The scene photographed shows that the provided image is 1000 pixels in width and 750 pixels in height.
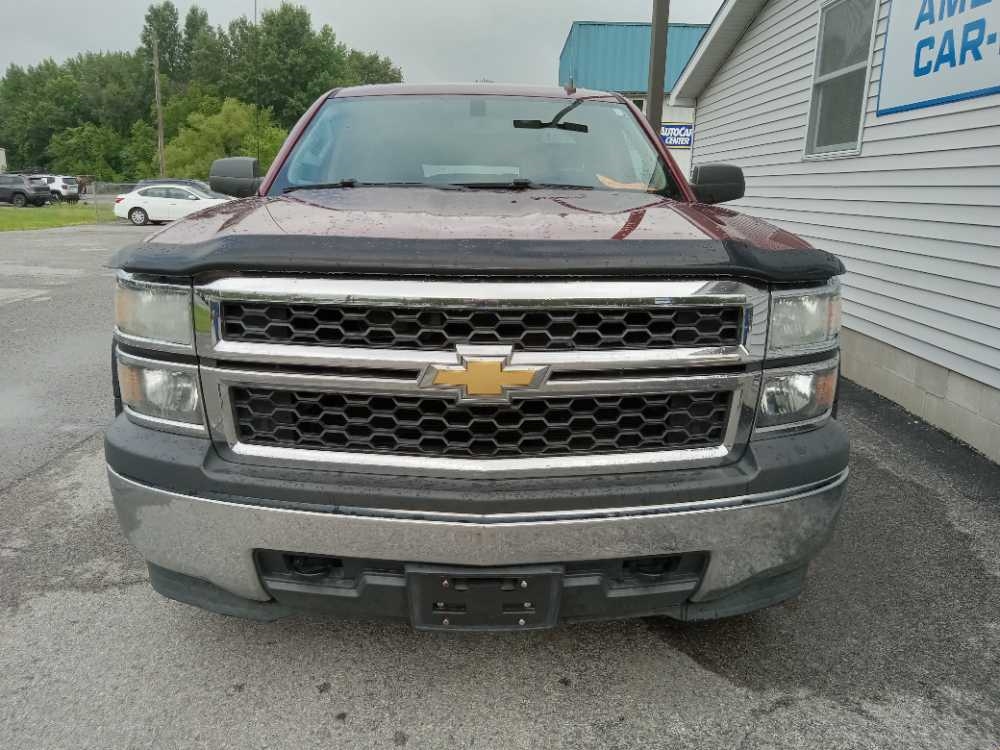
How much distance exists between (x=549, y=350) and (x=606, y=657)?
113 centimetres

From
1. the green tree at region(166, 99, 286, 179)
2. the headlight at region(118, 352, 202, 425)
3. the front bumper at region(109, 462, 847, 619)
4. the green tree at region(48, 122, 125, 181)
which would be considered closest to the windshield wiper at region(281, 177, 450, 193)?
the headlight at region(118, 352, 202, 425)

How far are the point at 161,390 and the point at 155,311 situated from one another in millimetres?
210

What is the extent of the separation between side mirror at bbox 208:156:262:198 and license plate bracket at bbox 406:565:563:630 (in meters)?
2.35

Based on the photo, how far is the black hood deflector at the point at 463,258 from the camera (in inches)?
71.6

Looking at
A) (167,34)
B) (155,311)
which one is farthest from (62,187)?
(167,34)

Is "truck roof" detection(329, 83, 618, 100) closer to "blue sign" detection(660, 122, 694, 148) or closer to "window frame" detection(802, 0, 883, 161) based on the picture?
"window frame" detection(802, 0, 883, 161)

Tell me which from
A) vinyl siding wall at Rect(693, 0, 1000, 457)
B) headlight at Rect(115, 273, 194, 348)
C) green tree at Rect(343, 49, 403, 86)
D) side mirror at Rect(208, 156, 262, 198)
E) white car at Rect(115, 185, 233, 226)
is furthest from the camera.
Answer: green tree at Rect(343, 49, 403, 86)

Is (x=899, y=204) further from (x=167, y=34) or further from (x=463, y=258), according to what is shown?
(x=167, y=34)

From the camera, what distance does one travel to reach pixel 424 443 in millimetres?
1928

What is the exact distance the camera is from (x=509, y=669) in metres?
2.34

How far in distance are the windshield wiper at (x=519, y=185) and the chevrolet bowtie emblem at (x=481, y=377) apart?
3.88 feet

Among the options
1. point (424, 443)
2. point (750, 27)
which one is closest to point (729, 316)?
point (424, 443)

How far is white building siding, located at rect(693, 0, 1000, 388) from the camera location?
15.5ft

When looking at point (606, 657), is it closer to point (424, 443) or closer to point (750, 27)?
point (424, 443)
